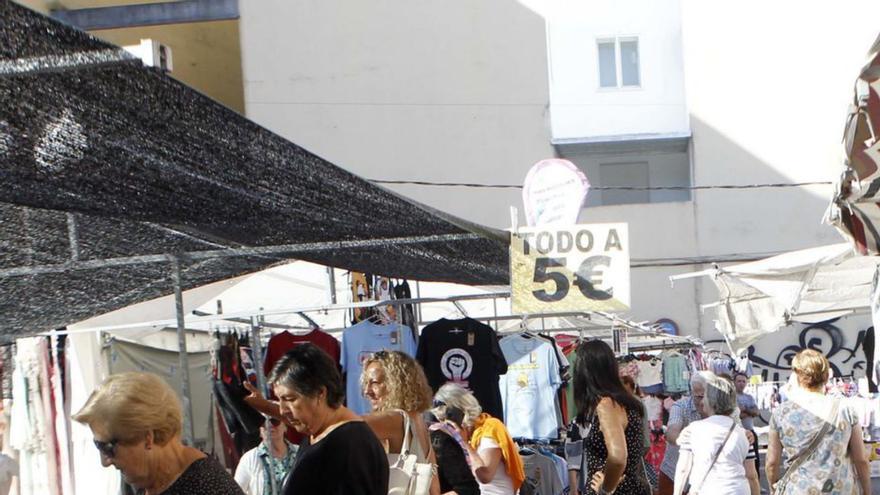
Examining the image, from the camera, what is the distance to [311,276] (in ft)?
36.9

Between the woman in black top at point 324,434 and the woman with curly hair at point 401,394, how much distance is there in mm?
860

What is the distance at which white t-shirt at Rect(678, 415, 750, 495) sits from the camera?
7.84 meters

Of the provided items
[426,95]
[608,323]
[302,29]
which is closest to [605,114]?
[426,95]

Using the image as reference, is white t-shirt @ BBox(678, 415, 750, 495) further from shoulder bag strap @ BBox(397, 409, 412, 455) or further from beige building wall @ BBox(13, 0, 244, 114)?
beige building wall @ BBox(13, 0, 244, 114)

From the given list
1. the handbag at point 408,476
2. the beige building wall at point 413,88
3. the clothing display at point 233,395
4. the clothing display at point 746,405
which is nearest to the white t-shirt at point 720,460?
the handbag at point 408,476

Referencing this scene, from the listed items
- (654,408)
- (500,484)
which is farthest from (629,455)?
(654,408)

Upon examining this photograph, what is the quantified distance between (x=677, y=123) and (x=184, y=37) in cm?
1071

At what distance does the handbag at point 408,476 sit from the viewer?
5297mm

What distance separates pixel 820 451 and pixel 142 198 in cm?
435

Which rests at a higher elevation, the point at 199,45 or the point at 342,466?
the point at 199,45

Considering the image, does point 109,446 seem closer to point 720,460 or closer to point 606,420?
point 606,420

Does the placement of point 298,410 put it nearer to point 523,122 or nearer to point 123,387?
point 123,387

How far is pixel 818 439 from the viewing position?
7.54m

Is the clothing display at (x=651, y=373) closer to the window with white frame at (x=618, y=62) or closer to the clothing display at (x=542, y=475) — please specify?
the window with white frame at (x=618, y=62)
